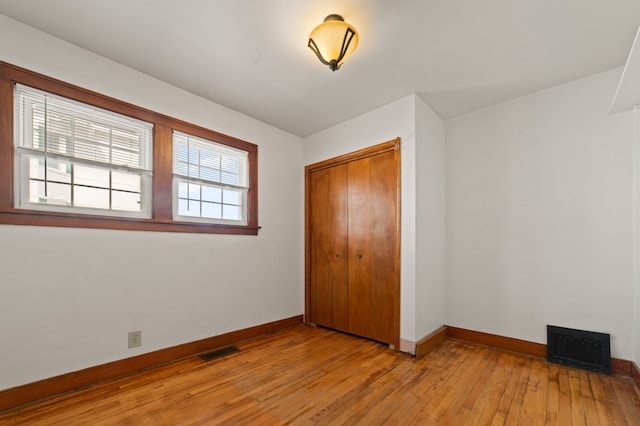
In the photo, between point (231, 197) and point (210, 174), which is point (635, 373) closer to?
point (231, 197)

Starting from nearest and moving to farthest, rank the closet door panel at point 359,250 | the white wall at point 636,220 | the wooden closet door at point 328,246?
the white wall at point 636,220 → the closet door panel at point 359,250 → the wooden closet door at point 328,246

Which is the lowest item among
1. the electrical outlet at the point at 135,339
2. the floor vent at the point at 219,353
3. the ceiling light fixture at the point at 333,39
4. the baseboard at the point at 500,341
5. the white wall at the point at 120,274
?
the floor vent at the point at 219,353

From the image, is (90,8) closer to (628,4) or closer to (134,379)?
(134,379)

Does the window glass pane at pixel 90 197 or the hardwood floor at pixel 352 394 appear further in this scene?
the window glass pane at pixel 90 197

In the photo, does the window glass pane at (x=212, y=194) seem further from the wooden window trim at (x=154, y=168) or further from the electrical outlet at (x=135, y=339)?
the electrical outlet at (x=135, y=339)

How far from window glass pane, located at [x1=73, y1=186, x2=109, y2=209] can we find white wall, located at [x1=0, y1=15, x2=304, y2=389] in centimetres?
23

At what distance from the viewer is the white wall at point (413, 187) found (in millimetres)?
2883

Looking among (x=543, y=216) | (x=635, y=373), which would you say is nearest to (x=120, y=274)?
A: (x=543, y=216)

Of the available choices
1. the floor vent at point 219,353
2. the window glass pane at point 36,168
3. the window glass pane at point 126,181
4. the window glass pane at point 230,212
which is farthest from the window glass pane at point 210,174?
the floor vent at point 219,353

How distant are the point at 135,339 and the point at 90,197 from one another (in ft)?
4.25

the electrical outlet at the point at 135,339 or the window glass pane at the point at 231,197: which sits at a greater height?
the window glass pane at the point at 231,197

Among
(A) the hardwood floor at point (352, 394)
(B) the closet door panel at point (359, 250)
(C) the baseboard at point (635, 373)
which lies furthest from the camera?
(B) the closet door panel at point (359, 250)

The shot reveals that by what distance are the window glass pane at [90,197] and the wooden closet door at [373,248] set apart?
2.51m

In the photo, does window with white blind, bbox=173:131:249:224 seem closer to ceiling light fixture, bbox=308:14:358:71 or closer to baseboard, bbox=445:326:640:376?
ceiling light fixture, bbox=308:14:358:71
